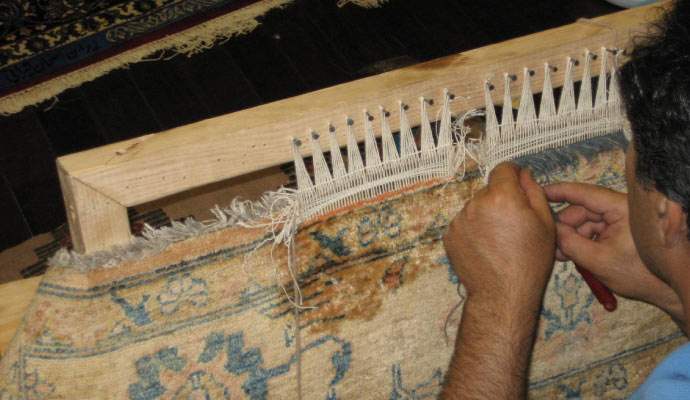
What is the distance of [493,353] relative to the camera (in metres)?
1.11

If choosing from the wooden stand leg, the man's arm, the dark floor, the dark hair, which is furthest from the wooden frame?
the dark floor

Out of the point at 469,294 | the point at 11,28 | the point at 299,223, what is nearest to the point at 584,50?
the point at 469,294

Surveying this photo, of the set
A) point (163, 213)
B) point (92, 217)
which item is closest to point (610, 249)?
point (92, 217)

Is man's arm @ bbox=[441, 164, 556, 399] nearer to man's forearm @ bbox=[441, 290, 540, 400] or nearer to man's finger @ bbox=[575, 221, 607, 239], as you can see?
man's forearm @ bbox=[441, 290, 540, 400]

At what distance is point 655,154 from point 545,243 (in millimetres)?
270

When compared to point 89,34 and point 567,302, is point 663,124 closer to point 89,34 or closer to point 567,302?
point 567,302

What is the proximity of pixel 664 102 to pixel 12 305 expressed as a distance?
1.11 m

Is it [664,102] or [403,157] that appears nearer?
[664,102]

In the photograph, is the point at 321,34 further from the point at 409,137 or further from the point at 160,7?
the point at 409,137

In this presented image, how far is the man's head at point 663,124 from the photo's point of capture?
87 centimetres

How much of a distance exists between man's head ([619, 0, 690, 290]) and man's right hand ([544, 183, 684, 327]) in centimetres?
21

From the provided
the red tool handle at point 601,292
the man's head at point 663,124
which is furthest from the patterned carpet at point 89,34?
the man's head at point 663,124

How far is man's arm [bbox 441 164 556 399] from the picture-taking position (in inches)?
43.3

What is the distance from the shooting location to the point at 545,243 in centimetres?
112
